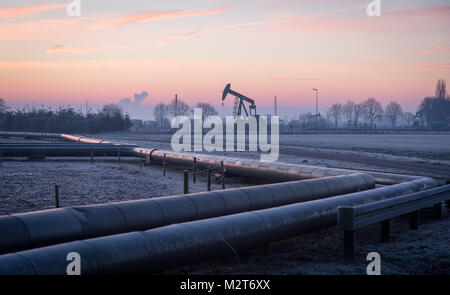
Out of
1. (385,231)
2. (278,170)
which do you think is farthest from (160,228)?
(278,170)

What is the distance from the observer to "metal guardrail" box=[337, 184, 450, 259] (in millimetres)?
7395

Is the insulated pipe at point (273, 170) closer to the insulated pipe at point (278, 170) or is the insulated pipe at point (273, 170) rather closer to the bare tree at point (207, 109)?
the insulated pipe at point (278, 170)

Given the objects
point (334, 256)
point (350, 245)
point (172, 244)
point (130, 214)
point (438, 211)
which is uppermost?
point (130, 214)

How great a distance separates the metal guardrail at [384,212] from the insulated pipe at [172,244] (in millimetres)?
1144

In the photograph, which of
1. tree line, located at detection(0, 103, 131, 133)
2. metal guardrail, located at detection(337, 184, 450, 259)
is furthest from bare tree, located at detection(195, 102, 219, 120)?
metal guardrail, located at detection(337, 184, 450, 259)

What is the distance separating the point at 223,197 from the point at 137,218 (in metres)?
2.29

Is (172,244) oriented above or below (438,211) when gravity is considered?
above

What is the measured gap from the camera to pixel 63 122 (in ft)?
262

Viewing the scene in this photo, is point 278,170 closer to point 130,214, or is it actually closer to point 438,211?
point 438,211

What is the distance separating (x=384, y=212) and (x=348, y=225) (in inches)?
57.0
